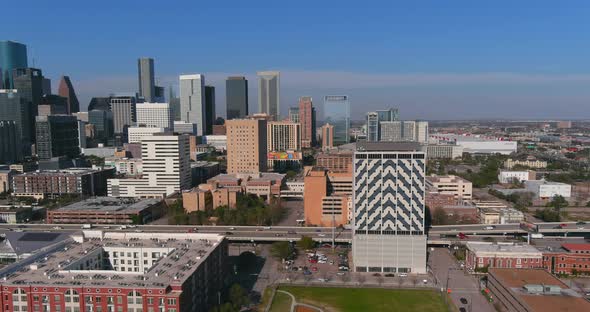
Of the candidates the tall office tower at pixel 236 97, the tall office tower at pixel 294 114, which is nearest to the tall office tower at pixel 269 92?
the tall office tower at pixel 236 97

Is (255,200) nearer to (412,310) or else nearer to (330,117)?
(412,310)

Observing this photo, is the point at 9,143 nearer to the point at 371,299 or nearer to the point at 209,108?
the point at 209,108

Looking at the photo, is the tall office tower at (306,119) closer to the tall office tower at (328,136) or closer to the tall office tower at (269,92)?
the tall office tower at (328,136)

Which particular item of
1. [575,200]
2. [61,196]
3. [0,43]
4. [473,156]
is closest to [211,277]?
[61,196]

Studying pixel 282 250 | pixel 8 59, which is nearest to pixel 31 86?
pixel 8 59

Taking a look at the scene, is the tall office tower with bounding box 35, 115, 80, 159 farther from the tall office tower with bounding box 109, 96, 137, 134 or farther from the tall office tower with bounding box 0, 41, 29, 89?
the tall office tower with bounding box 0, 41, 29, 89
